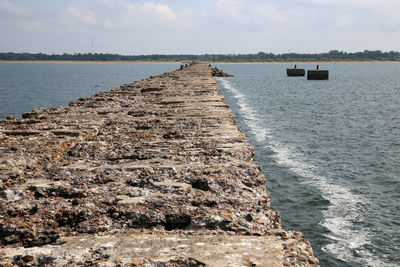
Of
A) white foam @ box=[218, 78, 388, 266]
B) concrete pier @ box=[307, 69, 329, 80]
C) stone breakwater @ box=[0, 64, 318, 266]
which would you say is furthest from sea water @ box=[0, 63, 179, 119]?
concrete pier @ box=[307, 69, 329, 80]

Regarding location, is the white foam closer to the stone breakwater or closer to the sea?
the sea

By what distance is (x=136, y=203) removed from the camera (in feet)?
9.43

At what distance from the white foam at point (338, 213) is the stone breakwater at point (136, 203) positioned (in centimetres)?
388

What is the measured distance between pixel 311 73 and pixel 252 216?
69.3 m

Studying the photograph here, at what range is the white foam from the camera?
6.96 metres

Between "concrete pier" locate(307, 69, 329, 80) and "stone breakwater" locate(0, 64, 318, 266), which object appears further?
"concrete pier" locate(307, 69, 329, 80)

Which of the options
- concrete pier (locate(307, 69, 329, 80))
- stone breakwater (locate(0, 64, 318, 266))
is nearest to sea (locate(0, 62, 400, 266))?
stone breakwater (locate(0, 64, 318, 266))

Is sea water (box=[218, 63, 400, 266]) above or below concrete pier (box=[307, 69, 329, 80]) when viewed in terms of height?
below

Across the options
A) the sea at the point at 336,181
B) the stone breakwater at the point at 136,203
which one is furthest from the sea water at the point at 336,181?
the stone breakwater at the point at 136,203

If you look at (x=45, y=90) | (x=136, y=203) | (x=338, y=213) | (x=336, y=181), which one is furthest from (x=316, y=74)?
(x=136, y=203)

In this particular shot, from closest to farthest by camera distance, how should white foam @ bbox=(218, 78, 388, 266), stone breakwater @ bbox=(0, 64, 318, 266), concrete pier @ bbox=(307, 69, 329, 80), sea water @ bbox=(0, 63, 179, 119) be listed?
1. stone breakwater @ bbox=(0, 64, 318, 266)
2. white foam @ bbox=(218, 78, 388, 266)
3. sea water @ bbox=(0, 63, 179, 119)
4. concrete pier @ bbox=(307, 69, 329, 80)

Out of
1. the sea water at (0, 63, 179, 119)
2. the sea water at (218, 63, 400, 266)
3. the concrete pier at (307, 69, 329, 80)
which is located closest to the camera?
the sea water at (218, 63, 400, 266)

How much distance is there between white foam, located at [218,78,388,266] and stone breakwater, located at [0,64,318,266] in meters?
3.88

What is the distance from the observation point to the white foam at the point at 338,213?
6.96 metres
